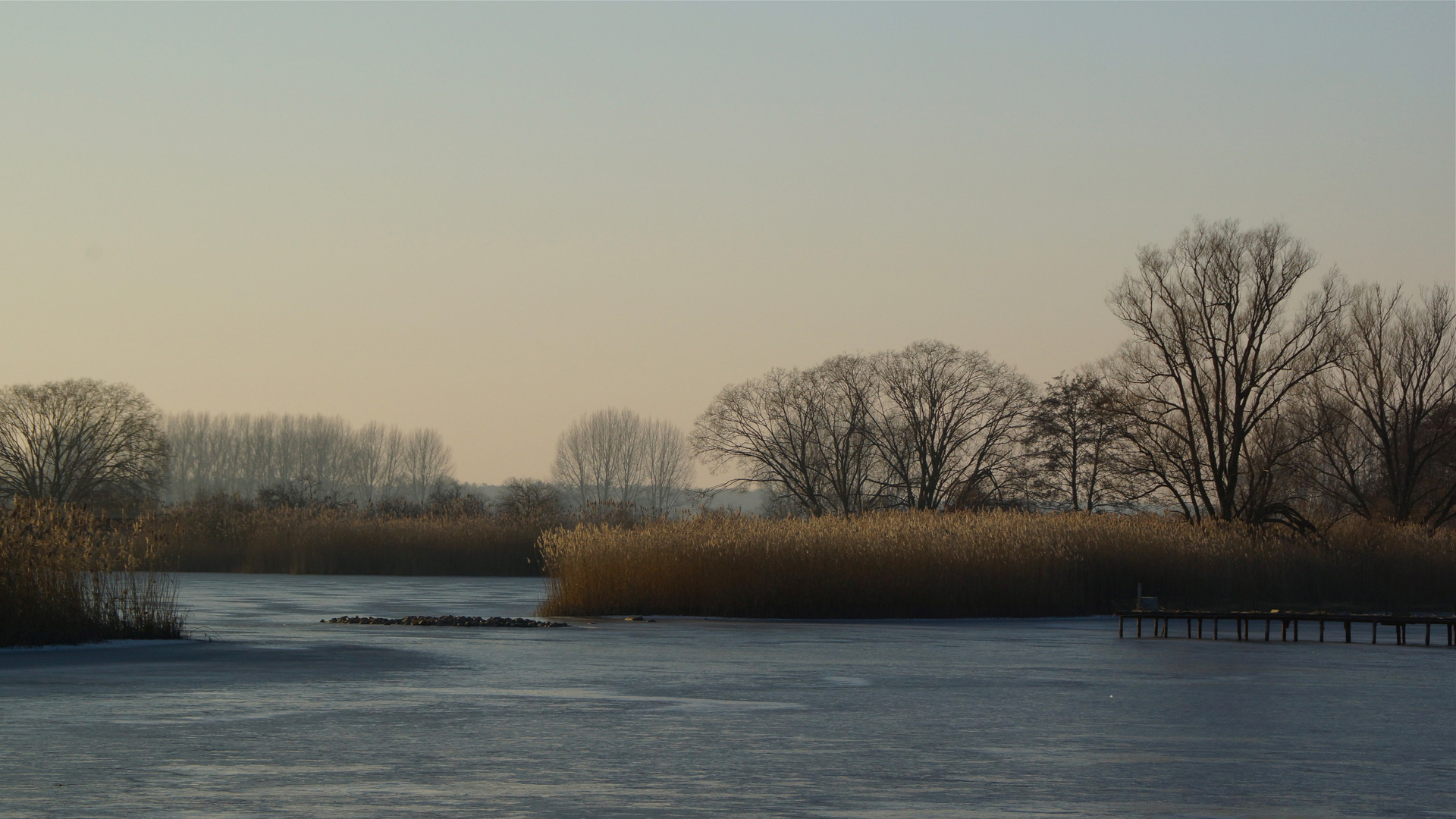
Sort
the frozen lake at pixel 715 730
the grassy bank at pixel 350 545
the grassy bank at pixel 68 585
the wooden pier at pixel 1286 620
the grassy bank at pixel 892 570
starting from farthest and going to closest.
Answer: the grassy bank at pixel 350 545, the grassy bank at pixel 892 570, the wooden pier at pixel 1286 620, the grassy bank at pixel 68 585, the frozen lake at pixel 715 730

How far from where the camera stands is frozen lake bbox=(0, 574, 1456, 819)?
317 inches

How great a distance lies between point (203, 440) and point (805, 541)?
113505 mm

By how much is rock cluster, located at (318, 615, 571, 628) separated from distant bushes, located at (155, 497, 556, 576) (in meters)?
22.5

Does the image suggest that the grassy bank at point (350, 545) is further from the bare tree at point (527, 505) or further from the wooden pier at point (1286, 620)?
the wooden pier at point (1286, 620)

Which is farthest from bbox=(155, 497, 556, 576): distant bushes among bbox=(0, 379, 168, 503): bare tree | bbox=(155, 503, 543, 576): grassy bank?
bbox=(0, 379, 168, 503): bare tree

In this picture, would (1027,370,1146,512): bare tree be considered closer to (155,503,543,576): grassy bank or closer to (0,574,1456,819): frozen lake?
(155,503,543,576): grassy bank

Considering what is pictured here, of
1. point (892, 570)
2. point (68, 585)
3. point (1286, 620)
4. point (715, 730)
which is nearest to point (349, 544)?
point (892, 570)

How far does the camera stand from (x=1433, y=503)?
54656 mm

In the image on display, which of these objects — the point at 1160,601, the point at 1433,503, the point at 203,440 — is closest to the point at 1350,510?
the point at 1433,503

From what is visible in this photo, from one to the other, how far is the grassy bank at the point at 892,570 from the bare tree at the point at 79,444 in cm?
4216

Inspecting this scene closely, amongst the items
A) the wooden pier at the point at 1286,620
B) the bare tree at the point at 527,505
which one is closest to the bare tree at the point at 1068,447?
the bare tree at the point at 527,505

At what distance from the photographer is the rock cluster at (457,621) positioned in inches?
934

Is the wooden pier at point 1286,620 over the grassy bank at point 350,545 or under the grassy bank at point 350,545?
under

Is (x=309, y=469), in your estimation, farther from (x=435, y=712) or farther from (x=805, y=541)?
(x=435, y=712)
